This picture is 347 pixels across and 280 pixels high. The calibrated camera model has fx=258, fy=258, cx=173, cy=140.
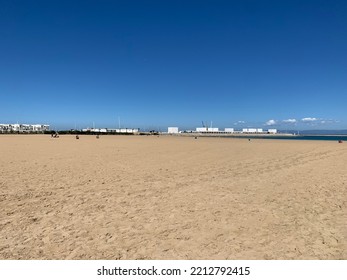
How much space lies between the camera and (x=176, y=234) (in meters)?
5.64

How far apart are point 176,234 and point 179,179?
6255 millimetres

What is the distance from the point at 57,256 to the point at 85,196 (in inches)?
167

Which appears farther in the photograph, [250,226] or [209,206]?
[209,206]

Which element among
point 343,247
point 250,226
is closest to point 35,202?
point 250,226

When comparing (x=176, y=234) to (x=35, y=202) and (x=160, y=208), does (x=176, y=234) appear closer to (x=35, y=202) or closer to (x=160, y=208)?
(x=160, y=208)

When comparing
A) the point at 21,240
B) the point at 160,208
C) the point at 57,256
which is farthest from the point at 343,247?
the point at 21,240

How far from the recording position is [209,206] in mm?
7762

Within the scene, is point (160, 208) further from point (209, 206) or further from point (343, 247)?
point (343, 247)

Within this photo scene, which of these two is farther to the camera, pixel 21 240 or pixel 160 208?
pixel 160 208
